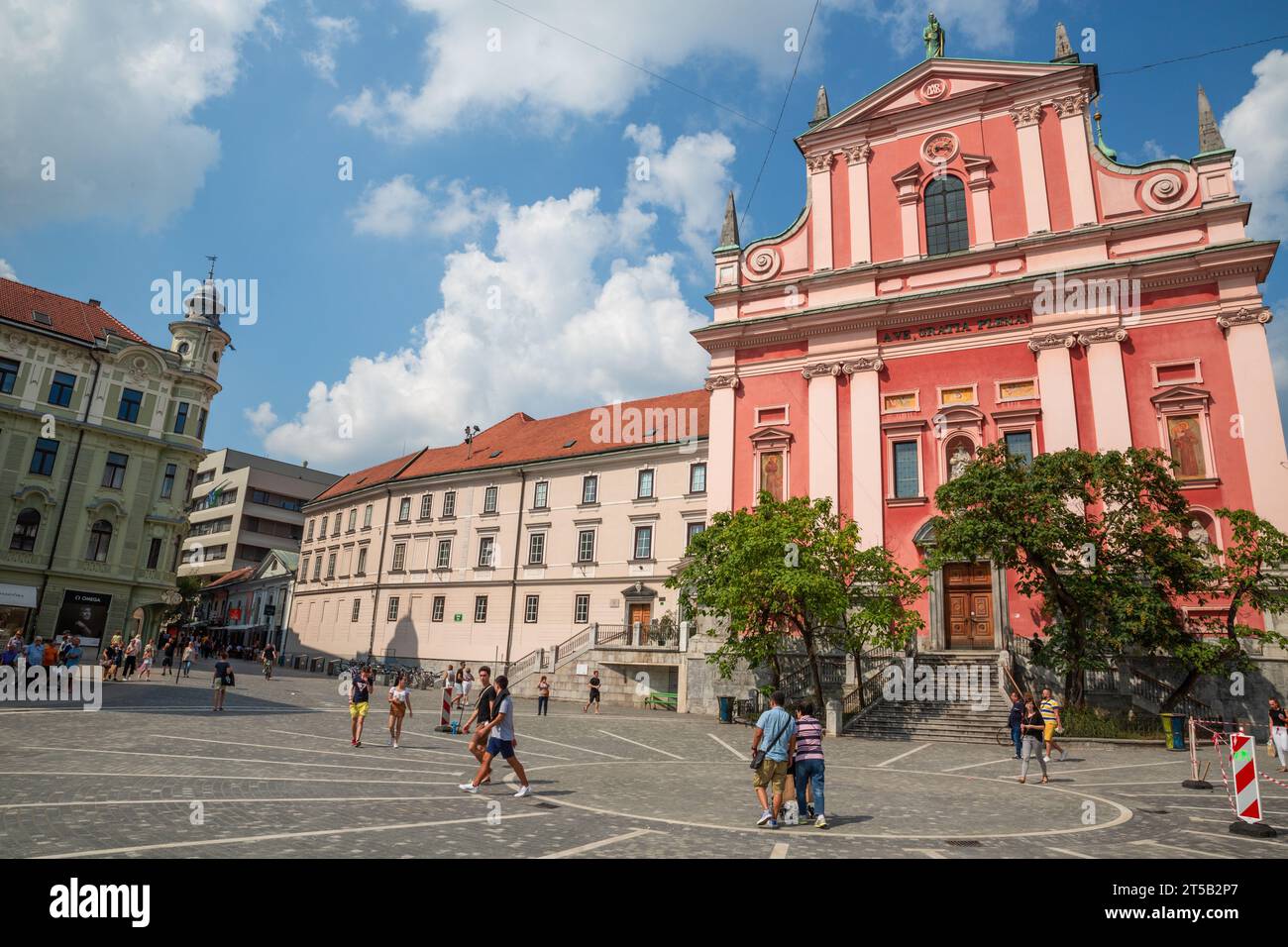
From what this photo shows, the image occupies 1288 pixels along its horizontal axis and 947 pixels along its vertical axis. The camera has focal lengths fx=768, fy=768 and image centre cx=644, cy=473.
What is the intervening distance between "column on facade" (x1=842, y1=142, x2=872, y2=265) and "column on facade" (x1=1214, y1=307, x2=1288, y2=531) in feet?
40.7

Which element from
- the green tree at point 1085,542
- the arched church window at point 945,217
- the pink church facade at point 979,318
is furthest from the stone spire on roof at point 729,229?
the green tree at point 1085,542

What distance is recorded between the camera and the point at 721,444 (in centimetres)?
3197

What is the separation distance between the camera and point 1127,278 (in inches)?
1040

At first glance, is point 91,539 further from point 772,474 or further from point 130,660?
point 772,474

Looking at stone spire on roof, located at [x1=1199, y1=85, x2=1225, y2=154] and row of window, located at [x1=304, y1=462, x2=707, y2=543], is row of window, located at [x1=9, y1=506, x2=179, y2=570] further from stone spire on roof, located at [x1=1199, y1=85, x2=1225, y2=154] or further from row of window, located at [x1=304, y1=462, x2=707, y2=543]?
stone spire on roof, located at [x1=1199, y1=85, x2=1225, y2=154]

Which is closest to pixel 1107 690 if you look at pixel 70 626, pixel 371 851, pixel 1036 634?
pixel 1036 634

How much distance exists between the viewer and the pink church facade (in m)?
25.1

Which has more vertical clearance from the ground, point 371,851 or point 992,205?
point 992,205

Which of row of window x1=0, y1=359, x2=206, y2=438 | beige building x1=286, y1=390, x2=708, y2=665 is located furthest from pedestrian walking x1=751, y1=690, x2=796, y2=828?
row of window x1=0, y1=359, x2=206, y2=438

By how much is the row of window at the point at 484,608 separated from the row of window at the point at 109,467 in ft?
47.0

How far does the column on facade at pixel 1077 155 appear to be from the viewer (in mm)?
27911
